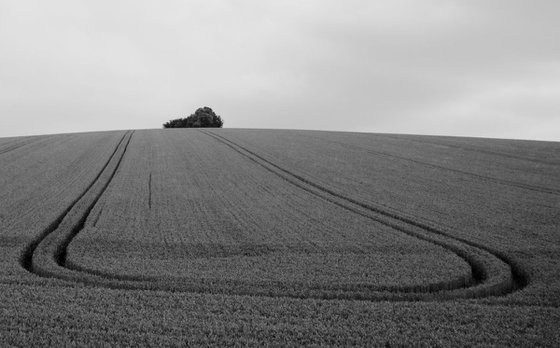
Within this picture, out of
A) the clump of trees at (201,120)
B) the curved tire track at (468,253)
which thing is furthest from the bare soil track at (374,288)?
the clump of trees at (201,120)

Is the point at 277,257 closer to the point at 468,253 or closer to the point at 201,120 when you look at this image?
the point at 468,253

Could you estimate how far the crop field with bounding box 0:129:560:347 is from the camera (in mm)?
8672

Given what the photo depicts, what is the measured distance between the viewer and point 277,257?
43.2 feet

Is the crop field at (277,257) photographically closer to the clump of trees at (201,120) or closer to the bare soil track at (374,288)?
the bare soil track at (374,288)

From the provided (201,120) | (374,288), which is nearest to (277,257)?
(374,288)

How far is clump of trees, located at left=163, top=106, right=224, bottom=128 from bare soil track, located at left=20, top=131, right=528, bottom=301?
67831 mm

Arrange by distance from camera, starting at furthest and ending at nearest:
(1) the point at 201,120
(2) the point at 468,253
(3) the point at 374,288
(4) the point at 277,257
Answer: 1. (1) the point at 201,120
2. (2) the point at 468,253
3. (4) the point at 277,257
4. (3) the point at 374,288

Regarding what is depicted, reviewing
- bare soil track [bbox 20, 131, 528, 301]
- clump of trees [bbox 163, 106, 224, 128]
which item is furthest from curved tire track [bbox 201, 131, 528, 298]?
clump of trees [bbox 163, 106, 224, 128]

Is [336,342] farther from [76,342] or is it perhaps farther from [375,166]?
[375,166]

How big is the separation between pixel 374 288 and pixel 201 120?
3130 inches

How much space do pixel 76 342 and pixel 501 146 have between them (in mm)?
43741

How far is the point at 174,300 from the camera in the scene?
990 centimetres

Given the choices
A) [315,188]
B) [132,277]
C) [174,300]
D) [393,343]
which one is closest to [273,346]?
[393,343]

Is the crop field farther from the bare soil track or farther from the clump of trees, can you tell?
the clump of trees
